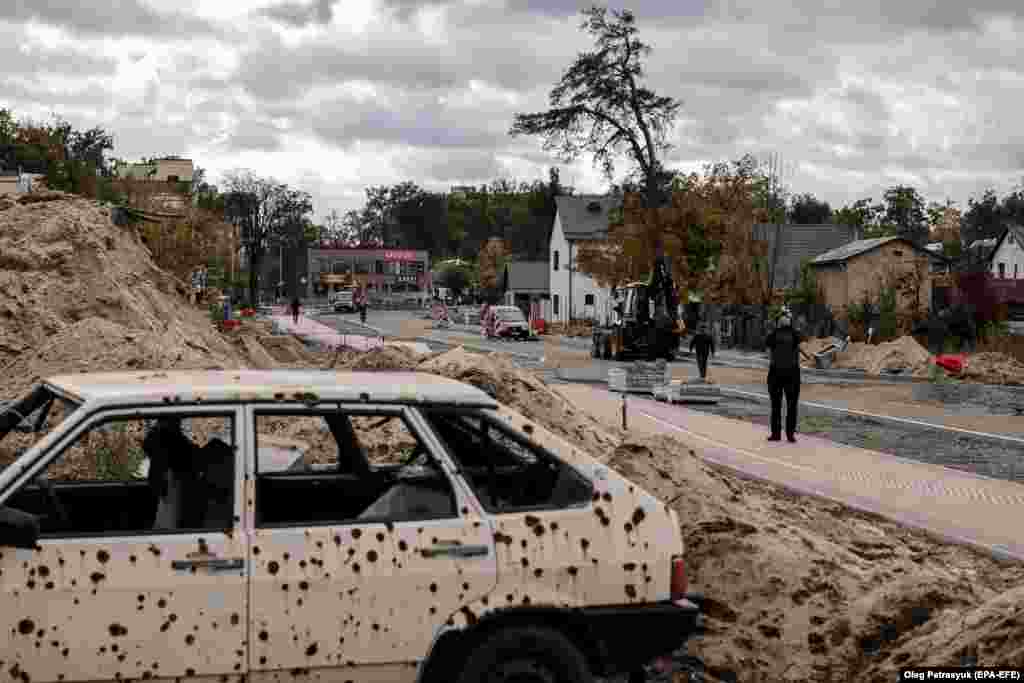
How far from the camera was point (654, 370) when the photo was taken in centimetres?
2780

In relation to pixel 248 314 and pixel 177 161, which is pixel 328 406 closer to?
pixel 248 314

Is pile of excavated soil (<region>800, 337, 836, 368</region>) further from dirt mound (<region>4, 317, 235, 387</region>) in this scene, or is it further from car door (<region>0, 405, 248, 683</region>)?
car door (<region>0, 405, 248, 683</region>)

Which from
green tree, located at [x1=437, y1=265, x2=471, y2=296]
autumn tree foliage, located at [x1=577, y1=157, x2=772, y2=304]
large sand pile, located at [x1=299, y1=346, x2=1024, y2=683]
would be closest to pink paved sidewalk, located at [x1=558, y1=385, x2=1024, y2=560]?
large sand pile, located at [x1=299, y1=346, x2=1024, y2=683]

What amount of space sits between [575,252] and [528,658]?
85.9 meters

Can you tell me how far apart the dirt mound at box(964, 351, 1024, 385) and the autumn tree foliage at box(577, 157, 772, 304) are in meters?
18.4

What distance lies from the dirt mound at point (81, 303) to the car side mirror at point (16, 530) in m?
9.55

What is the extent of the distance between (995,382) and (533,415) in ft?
76.4

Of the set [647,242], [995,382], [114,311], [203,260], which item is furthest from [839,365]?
[114,311]

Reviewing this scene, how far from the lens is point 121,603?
4.93 m

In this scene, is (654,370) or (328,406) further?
(654,370)

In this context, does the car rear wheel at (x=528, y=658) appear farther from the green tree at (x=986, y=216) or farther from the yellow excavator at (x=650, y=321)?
the green tree at (x=986, y=216)

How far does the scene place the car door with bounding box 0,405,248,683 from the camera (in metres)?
4.84

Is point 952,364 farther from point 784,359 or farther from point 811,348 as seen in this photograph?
point 784,359

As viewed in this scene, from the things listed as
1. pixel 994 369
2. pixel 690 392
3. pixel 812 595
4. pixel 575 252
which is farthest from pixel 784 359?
pixel 575 252
